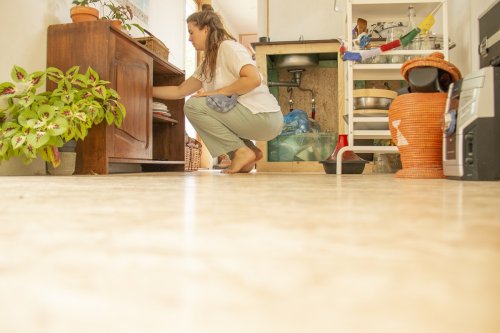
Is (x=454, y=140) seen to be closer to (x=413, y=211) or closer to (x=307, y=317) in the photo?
(x=413, y=211)

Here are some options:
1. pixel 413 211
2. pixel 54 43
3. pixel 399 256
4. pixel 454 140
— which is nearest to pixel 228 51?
pixel 54 43

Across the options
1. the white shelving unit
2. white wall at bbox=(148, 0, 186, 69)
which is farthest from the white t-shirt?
white wall at bbox=(148, 0, 186, 69)

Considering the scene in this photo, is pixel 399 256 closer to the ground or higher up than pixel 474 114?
closer to the ground

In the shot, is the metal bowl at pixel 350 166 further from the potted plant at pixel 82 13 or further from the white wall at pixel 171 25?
the white wall at pixel 171 25

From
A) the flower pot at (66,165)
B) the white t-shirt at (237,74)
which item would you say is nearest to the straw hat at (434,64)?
the white t-shirt at (237,74)

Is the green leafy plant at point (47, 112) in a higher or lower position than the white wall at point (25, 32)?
lower

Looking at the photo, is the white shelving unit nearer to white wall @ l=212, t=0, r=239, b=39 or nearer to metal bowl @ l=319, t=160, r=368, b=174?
metal bowl @ l=319, t=160, r=368, b=174

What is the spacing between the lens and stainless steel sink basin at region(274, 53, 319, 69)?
3316 millimetres

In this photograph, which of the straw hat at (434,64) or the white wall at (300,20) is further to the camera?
the white wall at (300,20)

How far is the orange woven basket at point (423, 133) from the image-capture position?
1.49 m

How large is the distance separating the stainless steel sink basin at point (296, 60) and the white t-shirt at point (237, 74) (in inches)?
44.7

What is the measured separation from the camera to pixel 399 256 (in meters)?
0.19

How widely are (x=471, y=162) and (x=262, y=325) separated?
128 cm

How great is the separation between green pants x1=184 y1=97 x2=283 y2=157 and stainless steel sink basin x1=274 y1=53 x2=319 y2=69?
1161 mm
